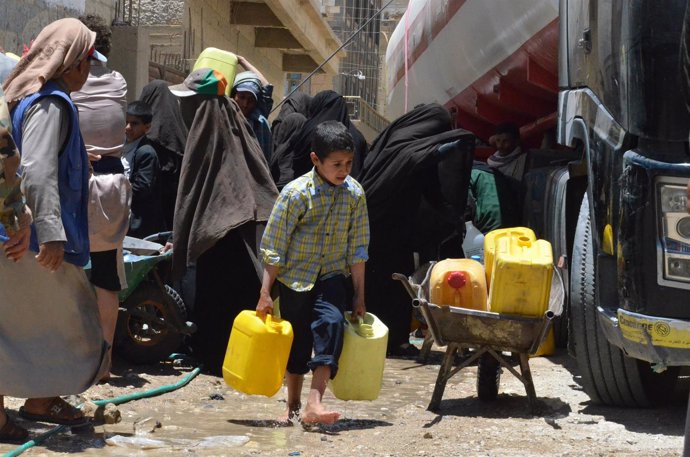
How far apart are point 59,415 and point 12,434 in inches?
8.9

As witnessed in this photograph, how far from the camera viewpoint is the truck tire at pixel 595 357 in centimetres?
523

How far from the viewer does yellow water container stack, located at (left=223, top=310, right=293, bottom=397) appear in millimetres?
5023

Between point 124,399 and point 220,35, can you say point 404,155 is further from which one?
point 220,35

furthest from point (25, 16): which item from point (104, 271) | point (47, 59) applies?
point (47, 59)

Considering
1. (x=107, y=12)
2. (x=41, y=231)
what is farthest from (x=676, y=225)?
(x=107, y=12)

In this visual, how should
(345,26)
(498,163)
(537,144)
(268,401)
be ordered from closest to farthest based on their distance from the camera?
(268,401) < (498,163) < (537,144) < (345,26)

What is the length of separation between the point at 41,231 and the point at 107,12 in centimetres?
752

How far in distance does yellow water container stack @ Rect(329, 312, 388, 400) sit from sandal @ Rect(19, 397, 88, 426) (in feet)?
3.63

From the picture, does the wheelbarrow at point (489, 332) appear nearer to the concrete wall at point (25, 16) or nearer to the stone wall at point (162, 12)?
the concrete wall at point (25, 16)

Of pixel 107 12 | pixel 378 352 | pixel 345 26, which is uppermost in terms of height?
pixel 345 26

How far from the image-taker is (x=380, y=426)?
520cm

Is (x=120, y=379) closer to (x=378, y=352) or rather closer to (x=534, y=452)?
(x=378, y=352)

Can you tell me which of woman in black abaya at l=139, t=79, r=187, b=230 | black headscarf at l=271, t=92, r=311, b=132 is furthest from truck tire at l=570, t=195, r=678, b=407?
black headscarf at l=271, t=92, r=311, b=132

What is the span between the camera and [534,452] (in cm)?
454
